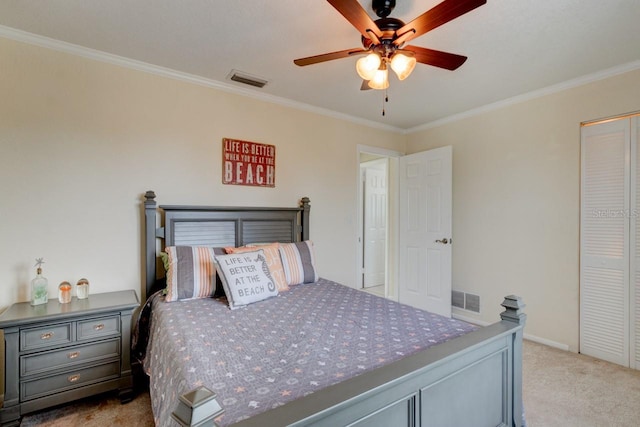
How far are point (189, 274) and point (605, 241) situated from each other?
347cm

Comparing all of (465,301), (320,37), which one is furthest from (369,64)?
(465,301)

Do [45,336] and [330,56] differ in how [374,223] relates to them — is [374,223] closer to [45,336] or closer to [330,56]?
[330,56]

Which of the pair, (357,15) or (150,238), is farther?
(150,238)

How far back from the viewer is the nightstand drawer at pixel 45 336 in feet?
5.98

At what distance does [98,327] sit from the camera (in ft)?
6.67

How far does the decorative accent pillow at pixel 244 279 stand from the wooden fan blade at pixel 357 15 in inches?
65.2

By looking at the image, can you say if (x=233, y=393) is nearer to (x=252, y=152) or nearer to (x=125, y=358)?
(x=125, y=358)

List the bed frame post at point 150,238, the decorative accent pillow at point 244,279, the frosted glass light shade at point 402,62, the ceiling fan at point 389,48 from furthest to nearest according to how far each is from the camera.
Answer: the bed frame post at point 150,238 → the decorative accent pillow at point 244,279 → the frosted glass light shade at point 402,62 → the ceiling fan at point 389,48

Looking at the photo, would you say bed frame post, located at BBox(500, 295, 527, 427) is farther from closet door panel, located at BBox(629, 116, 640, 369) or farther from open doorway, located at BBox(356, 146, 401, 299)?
open doorway, located at BBox(356, 146, 401, 299)

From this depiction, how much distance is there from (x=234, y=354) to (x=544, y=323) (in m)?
3.08

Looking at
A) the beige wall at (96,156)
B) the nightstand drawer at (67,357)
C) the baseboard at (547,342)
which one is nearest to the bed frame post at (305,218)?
the beige wall at (96,156)

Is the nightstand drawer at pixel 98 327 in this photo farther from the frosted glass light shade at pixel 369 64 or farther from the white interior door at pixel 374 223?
the white interior door at pixel 374 223

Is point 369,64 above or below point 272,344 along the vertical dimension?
above

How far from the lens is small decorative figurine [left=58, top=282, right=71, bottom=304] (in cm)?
207
